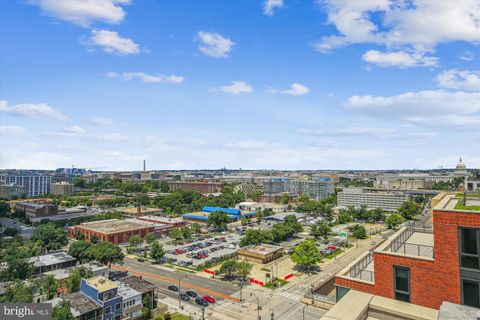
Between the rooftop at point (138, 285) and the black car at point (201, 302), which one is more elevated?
the rooftop at point (138, 285)

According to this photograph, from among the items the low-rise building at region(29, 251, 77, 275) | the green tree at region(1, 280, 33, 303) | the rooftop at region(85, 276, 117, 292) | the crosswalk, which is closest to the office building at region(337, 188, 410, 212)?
the crosswalk

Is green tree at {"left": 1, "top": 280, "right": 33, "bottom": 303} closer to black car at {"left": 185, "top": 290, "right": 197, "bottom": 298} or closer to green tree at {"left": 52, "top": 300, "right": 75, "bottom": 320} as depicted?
green tree at {"left": 52, "top": 300, "right": 75, "bottom": 320}

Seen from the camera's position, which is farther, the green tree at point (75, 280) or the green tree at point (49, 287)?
the green tree at point (75, 280)

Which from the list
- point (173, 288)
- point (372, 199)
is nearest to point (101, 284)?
point (173, 288)

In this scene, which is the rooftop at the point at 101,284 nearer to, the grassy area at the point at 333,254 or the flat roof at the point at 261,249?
the flat roof at the point at 261,249

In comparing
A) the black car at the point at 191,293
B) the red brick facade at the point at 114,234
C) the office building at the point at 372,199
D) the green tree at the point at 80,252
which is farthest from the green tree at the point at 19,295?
the office building at the point at 372,199

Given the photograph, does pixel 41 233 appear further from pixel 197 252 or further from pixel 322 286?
pixel 322 286

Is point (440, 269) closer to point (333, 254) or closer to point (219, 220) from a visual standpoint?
point (333, 254)

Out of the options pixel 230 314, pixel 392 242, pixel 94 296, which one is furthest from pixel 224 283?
pixel 392 242
